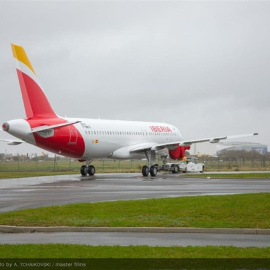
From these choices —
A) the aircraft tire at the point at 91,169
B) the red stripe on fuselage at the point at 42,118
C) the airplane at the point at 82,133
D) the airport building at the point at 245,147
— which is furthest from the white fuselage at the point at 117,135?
the airport building at the point at 245,147

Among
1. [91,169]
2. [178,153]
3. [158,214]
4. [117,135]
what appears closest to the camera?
[158,214]

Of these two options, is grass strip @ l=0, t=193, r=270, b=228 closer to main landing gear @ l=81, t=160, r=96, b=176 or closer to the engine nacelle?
main landing gear @ l=81, t=160, r=96, b=176

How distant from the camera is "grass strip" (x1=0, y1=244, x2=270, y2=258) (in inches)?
397

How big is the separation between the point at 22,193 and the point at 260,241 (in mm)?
14508

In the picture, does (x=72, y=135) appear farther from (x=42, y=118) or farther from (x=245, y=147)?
(x=245, y=147)

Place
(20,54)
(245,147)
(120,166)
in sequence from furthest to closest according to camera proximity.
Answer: (245,147)
(120,166)
(20,54)

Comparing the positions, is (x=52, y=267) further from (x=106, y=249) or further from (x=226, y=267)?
(x=226, y=267)

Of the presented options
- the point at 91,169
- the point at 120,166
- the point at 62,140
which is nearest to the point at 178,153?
the point at 91,169

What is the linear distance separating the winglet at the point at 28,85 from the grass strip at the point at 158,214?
59.0ft

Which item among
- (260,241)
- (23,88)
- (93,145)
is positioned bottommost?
(260,241)

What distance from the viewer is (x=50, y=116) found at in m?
36.9

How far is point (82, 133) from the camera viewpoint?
3984cm

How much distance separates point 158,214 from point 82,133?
24199mm

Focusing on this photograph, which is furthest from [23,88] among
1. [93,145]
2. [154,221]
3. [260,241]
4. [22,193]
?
[260,241]
